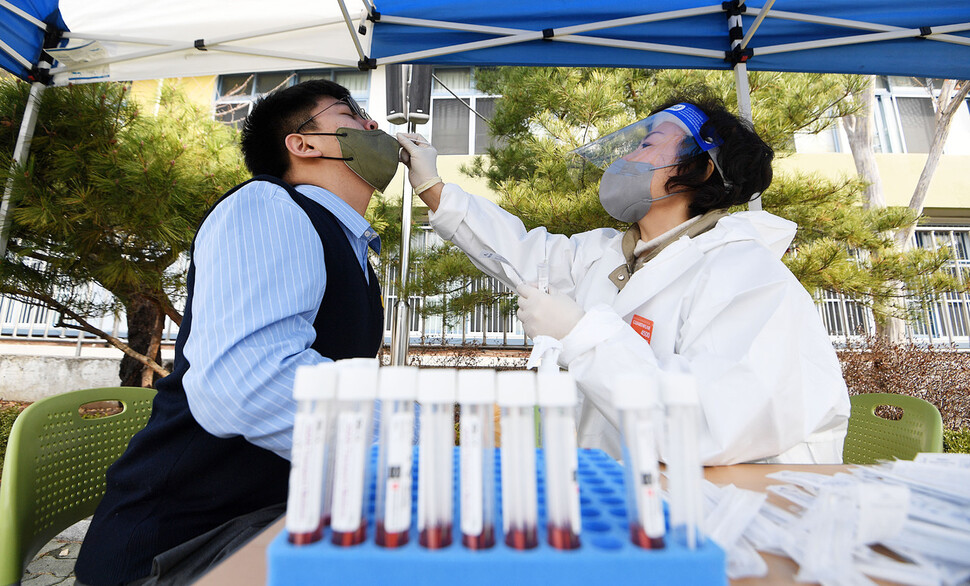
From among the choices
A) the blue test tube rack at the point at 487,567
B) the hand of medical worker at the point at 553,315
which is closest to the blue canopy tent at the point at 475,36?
the hand of medical worker at the point at 553,315

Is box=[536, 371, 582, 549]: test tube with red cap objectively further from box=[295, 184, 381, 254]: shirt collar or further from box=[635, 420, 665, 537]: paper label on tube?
box=[295, 184, 381, 254]: shirt collar

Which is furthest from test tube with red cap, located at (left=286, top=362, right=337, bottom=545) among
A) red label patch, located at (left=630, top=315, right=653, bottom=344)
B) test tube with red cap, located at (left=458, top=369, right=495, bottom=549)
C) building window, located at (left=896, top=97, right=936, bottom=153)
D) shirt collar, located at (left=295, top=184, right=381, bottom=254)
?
building window, located at (left=896, top=97, right=936, bottom=153)

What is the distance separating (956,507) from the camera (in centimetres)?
53

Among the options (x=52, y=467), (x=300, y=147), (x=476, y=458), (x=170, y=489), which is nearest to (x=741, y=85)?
(x=300, y=147)

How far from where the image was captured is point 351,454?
14.0 inches

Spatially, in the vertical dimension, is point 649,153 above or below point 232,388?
above

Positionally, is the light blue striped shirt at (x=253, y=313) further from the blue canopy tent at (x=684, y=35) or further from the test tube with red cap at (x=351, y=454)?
the blue canopy tent at (x=684, y=35)

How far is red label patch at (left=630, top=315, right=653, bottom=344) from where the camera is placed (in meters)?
1.21

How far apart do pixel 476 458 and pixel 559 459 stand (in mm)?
65

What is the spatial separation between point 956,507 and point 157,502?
1.14 m

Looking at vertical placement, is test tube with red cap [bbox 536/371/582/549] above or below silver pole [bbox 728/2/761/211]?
below

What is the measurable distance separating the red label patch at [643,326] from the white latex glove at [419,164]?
2.66 ft

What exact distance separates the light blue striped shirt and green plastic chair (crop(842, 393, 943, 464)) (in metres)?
1.87

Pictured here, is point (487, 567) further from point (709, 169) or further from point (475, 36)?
point (475, 36)
